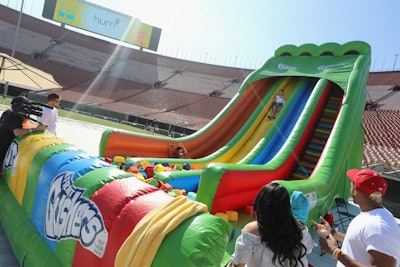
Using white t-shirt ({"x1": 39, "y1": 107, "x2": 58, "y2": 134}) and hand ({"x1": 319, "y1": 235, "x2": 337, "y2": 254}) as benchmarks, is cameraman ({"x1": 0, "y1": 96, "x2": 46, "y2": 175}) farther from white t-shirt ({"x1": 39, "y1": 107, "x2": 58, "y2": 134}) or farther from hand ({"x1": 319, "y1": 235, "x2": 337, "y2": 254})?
hand ({"x1": 319, "y1": 235, "x2": 337, "y2": 254})

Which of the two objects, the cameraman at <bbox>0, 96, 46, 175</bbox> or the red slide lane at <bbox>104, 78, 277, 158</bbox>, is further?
the red slide lane at <bbox>104, 78, 277, 158</bbox>

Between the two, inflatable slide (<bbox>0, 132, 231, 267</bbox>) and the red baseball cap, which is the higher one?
the red baseball cap

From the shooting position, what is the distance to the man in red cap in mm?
1742

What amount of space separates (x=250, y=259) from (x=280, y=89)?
7.97 m

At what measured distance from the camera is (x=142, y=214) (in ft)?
6.64

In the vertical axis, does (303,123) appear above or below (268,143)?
above

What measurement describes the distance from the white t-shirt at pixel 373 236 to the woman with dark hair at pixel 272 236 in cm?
45

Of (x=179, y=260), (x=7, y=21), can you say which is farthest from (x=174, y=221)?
(x=7, y=21)

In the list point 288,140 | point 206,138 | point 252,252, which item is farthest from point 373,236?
point 206,138

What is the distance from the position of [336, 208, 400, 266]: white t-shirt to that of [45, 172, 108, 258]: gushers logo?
5.38ft

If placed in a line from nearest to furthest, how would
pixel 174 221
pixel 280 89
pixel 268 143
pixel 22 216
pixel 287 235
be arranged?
pixel 287 235
pixel 174 221
pixel 22 216
pixel 268 143
pixel 280 89

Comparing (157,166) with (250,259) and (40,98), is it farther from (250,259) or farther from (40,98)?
(40,98)

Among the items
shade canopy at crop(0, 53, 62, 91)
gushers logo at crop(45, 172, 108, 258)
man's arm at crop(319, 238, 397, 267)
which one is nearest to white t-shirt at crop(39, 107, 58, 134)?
shade canopy at crop(0, 53, 62, 91)

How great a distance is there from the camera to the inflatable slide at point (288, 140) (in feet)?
15.6
